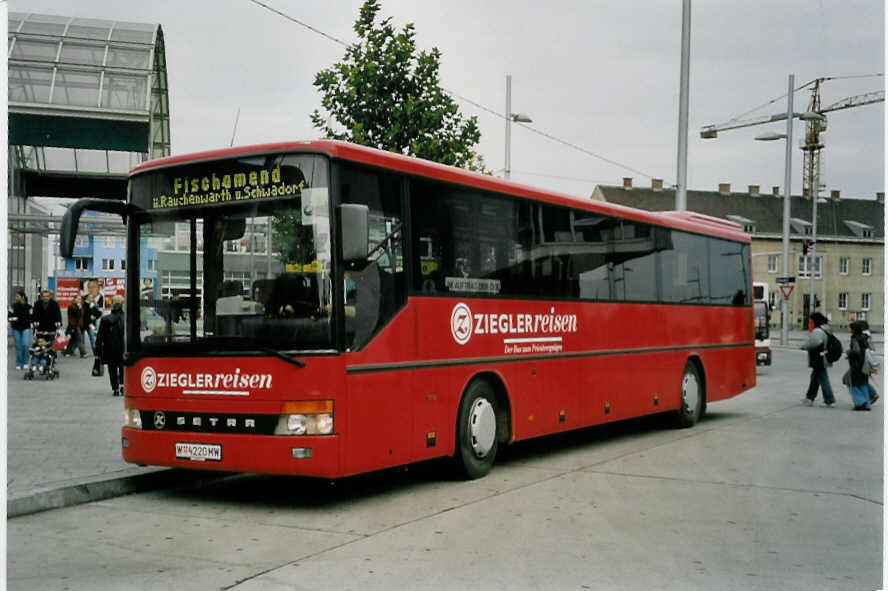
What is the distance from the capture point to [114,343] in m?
18.5

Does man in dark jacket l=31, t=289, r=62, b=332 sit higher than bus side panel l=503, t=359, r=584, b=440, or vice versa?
man in dark jacket l=31, t=289, r=62, b=332

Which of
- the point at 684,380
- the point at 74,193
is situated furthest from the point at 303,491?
the point at 74,193

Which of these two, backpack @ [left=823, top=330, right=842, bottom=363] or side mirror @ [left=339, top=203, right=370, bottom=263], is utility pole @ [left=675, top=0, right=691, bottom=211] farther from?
side mirror @ [left=339, top=203, right=370, bottom=263]

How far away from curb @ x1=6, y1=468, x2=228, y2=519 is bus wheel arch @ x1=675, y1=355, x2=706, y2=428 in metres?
7.49

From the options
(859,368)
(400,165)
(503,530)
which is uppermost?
(400,165)

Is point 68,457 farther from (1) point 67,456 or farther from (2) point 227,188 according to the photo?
(2) point 227,188

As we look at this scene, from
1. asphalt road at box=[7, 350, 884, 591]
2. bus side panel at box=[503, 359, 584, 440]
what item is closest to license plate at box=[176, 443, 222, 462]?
asphalt road at box=[7, 350, 884, 591]

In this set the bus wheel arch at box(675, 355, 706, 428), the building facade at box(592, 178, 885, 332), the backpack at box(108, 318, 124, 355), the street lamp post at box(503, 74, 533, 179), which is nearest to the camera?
the bus wheel arch at box(675, 355, 706, 428)

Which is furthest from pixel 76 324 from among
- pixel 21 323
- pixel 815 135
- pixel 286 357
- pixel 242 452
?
pixel 286 357

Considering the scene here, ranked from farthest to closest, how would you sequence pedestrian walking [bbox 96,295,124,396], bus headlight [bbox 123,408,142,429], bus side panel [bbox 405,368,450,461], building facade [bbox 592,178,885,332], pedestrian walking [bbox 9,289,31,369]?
building facade [bbox 592,178,885,332] < pedestrian walking [bbox 9,289,31,369] < pedestrian walking [bbox 96,295,124,396] < bus side panel [bbox 405,368,450,461] < bus headlight [bbox 123,408,142,429]

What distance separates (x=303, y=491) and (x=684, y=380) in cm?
758

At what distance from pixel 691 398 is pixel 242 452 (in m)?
9.01

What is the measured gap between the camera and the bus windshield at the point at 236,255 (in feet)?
28.1

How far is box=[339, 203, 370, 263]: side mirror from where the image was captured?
330 inches
